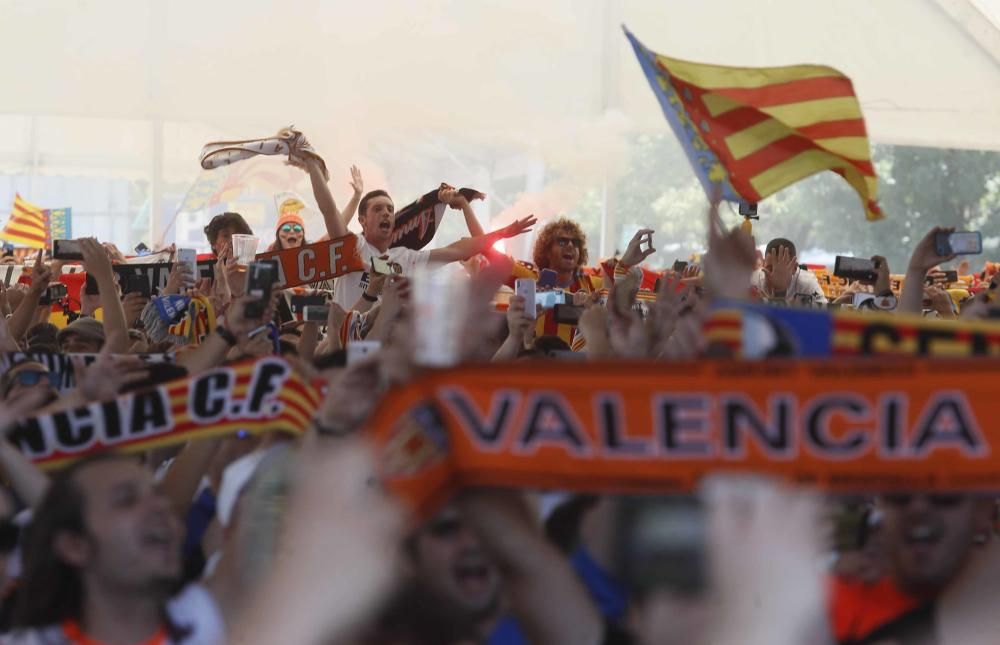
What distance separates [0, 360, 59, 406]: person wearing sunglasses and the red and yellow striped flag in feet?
32.5

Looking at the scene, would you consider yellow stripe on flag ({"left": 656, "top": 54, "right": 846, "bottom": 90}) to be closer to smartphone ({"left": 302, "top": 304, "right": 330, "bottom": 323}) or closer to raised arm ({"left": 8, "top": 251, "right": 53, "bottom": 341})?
smartphone ({"left": 302, "top": 304, "right": 330, "bottom": 323})

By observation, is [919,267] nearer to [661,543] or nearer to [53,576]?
[661,543]

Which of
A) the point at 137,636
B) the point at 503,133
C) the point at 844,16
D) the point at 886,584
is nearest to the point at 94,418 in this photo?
the point at 137,636

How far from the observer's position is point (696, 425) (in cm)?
229

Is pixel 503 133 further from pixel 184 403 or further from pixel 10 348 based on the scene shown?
pixel 184 403

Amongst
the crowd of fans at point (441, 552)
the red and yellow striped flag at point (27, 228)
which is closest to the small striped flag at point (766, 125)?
the crowd of fans at point (441, 552)

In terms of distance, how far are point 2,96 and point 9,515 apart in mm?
12816

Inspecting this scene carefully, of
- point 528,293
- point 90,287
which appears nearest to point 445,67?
point 90,287

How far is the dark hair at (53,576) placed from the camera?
2629 mm

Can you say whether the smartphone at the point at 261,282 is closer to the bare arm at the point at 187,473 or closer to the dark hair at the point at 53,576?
the bare arm at the point at 187,473

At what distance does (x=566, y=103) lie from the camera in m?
15.2

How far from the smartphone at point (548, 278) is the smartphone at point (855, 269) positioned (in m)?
1.27

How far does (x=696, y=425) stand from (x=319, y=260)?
14.4 feet

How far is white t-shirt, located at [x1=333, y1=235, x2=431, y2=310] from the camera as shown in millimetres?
6395
